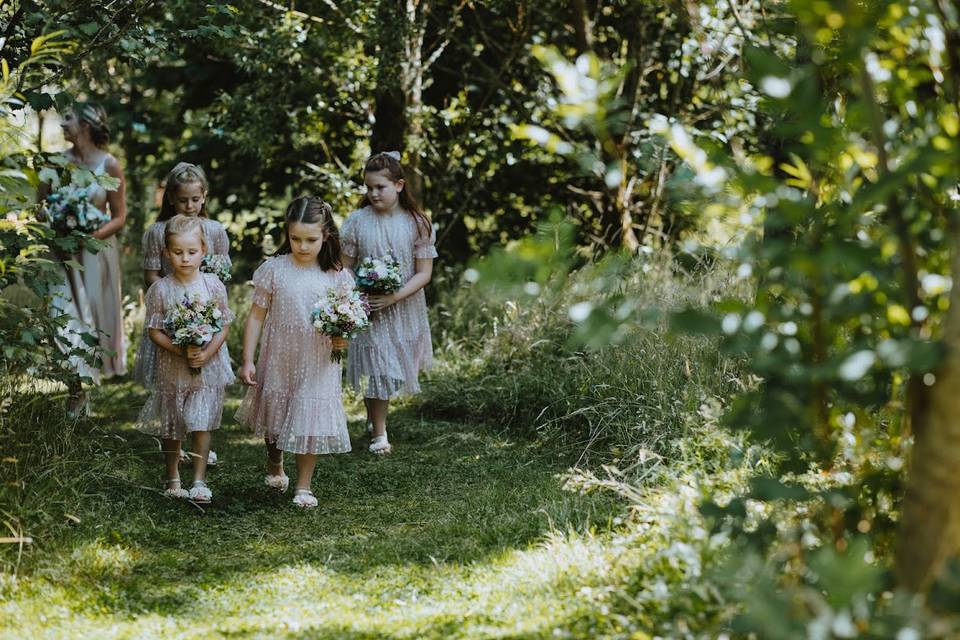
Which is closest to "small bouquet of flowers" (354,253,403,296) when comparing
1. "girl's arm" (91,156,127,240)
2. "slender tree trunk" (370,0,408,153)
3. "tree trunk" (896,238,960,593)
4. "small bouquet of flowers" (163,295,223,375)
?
"small bouquet of flowers" (163,295,223,375)

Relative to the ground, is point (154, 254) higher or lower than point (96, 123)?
lower

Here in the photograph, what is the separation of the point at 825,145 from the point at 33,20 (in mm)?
3682

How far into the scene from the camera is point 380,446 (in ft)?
21.8

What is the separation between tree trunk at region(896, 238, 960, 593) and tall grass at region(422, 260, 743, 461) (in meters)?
2.54

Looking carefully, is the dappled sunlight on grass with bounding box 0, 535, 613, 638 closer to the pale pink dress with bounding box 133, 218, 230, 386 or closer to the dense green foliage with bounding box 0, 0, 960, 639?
the dense green foliage with bounding box 0, 0, 960, 639

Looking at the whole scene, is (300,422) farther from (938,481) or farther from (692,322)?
(938,481)

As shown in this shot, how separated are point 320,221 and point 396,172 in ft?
4.16

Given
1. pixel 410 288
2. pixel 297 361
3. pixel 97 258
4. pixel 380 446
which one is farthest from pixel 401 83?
pixel 297 361

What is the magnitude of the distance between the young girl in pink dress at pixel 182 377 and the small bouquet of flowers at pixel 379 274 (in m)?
1.16

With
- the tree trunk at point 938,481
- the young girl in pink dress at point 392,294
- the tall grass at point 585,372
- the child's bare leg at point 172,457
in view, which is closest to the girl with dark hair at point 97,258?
the child's bare leg at point 172,457

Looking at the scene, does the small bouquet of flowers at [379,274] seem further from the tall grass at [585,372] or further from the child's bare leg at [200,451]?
the child's bare leg at [200,451]

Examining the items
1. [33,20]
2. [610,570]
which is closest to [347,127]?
[33,20]

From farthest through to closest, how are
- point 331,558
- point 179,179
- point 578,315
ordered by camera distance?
point 179,179
point 331,558
point 578,315

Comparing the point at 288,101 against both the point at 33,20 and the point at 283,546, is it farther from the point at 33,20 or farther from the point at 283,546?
the point at 283,546
